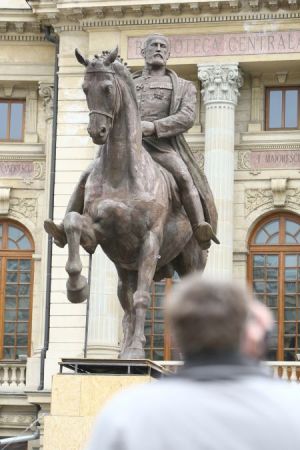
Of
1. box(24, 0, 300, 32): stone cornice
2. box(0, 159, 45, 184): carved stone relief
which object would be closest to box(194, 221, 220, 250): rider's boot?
box(24, 0, 300, 32): stone cornice

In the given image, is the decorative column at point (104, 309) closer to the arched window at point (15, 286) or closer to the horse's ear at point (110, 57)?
the arched window at point (15, 286)

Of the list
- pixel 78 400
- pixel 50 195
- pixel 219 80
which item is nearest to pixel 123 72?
pixel 78 400

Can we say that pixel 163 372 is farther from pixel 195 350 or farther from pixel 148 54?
pixel 195 350

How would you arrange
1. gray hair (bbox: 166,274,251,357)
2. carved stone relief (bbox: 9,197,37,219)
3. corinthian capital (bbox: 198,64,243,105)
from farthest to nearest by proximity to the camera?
carved stone relief (bbox: 9,197,37,219) → corinthian capital (bbox: 198,64,243,105) → gray hair (bbox: 166,274,251,357)

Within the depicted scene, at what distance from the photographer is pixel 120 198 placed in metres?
13.6

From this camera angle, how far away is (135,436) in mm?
4289

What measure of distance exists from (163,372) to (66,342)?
24833 millimetres

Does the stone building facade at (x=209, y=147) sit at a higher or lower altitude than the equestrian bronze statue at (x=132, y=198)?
higher

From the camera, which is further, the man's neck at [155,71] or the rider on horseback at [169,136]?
the man's neck at [155,71]

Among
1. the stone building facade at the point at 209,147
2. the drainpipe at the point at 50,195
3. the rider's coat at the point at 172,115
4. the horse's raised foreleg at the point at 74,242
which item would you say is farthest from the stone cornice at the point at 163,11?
the horse's raised foreleg at the point at 74,242

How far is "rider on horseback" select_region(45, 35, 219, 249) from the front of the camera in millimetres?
14250

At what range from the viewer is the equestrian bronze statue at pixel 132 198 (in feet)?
44.0

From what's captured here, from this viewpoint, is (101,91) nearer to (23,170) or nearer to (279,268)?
(279,268)

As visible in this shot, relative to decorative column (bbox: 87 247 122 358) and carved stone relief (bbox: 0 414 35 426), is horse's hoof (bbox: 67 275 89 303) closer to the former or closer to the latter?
decorative column (bbox: 87 247 122 358)
